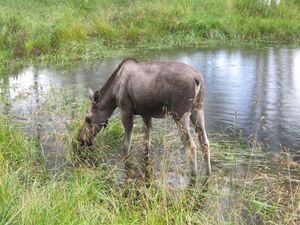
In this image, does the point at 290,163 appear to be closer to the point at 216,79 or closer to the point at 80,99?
the point at 80,99

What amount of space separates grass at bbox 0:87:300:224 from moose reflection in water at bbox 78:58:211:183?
0.33 m

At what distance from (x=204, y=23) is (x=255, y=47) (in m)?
2.39

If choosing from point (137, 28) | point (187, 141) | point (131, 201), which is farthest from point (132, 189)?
point (137, 28)

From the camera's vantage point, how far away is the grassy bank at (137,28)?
18062 millimetres

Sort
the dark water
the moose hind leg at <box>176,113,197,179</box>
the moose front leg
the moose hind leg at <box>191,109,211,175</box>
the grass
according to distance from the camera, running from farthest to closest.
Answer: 1. the dark water
2. the moose front leg
3. the moose hind leg at <box>191,109,211,175</box>
4. the moose hind leg at <box>176,113,197,179</box>
5. the grass

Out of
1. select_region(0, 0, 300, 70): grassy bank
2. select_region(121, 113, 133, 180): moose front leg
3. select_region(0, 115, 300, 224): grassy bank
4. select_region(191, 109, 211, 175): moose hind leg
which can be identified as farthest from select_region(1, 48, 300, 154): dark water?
select_region(121, 113, 133, 180): moose front leg

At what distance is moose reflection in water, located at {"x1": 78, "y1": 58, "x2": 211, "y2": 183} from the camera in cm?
764

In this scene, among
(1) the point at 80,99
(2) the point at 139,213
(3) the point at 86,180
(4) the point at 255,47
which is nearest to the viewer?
(2) the point at 139,213

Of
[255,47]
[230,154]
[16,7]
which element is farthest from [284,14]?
[230,154]

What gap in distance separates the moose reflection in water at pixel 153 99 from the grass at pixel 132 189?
330 millimetres

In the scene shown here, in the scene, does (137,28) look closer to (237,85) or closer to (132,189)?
(237,85)

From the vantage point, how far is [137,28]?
20.4m

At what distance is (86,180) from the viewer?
21.5 ft

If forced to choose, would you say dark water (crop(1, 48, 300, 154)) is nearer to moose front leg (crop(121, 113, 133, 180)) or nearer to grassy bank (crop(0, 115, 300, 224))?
grassy bank (crop(0, 115, 300, 224))
